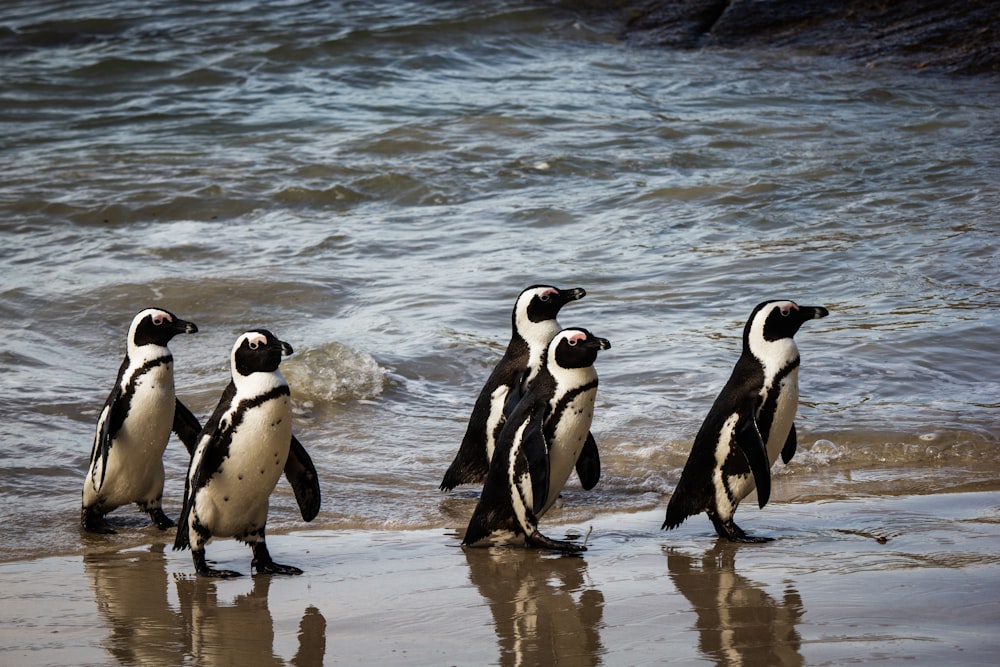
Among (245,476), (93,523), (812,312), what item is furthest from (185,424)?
(812,312)

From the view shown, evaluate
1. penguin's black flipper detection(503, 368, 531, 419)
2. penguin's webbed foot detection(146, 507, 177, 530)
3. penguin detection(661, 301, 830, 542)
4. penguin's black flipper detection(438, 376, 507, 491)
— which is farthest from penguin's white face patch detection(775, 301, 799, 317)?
penguin's webbed foot detection(146, 507, 177, 530)

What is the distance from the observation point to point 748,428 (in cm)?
439

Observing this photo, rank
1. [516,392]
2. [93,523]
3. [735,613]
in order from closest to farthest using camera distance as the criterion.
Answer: [735,613] < [93,523] < [516,392]

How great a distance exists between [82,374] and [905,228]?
18.3ft

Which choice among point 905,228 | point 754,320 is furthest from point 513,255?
point 754,320

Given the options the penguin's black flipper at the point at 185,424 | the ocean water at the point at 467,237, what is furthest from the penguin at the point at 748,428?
the penguin's black flipper at the point at 185,424

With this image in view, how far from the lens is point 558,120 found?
1355cm

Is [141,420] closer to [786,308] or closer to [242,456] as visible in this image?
[242,456]

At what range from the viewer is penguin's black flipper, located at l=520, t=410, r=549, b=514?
171 inches

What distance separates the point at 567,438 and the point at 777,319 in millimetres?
842

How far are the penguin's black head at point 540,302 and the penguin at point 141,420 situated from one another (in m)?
1.36

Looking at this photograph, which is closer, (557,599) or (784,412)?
(557,599)

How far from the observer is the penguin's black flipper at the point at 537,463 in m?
4.35

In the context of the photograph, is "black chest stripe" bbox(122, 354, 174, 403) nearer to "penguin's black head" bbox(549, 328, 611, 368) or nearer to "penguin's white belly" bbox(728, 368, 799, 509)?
"penguin's black head" bbox(549, 328, 611, 368)
